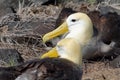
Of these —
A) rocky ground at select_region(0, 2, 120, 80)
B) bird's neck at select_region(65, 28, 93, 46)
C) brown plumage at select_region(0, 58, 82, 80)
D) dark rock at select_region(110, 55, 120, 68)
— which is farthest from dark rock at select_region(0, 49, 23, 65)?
brown plumage at select_region(0, 58, 82, 80)

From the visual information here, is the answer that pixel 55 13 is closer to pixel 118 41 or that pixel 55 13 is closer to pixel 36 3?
pixel 36 3

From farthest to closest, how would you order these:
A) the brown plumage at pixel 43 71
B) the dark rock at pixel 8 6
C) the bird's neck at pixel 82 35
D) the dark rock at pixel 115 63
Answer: the dark rock at pixel 8 6, the dark rock at pixel 115 63, the bird's neck at pixel 82 35, the brown plumage at pixel 43 71

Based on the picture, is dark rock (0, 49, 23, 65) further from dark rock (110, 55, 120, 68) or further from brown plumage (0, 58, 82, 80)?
brown plumage (0, 58, 82, 80)

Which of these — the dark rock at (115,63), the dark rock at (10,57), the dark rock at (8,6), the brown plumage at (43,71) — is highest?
the brown plumage at (43,71)

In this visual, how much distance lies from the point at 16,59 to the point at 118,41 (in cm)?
149

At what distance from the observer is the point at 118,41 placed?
24.3 feet

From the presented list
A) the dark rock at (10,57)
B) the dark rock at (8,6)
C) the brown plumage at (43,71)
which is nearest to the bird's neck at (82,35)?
the dark rock at (10,57)

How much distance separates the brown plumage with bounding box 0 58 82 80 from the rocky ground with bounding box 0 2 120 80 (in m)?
1.23

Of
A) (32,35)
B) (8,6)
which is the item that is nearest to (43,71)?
(32,35)

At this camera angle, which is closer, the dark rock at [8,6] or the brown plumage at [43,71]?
the brown plumage at [43,71]

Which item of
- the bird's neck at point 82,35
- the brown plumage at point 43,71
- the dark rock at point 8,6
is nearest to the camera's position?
the brown plumage at point 43,71

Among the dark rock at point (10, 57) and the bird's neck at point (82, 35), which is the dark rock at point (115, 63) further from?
the dark rock at point (10, 57)

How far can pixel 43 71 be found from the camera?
16.4 feet

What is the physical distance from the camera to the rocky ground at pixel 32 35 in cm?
665
